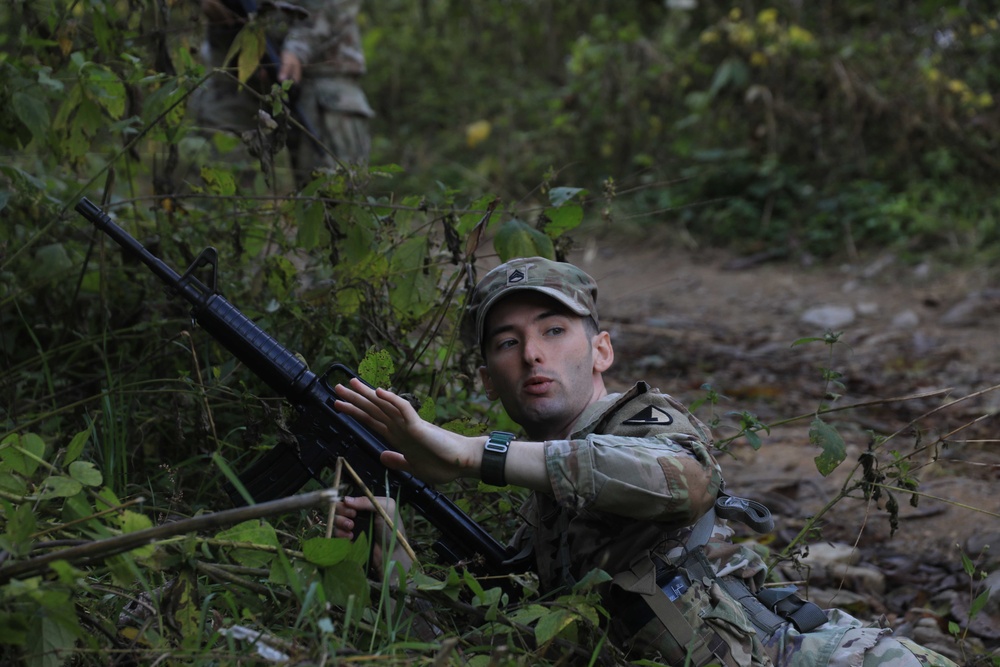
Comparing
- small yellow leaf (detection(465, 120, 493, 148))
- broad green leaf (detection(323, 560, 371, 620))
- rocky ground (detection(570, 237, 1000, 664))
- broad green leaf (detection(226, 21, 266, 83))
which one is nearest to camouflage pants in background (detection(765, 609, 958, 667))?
rocky ground (detection(570, 237, 1000, 664))

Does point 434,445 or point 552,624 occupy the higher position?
point 434,445

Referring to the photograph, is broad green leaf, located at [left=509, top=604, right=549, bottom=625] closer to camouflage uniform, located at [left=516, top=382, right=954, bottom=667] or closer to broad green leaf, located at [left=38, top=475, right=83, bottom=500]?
camouflage uniform, located at [left=516, top=382, right=954, bottom=667]

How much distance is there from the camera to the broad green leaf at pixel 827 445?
8.48 feet

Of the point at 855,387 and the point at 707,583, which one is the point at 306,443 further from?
the point at 855,387

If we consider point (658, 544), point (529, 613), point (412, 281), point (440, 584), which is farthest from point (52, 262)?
point (658, 544)

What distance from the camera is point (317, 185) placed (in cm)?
289

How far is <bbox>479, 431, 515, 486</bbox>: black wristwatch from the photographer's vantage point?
2.04m

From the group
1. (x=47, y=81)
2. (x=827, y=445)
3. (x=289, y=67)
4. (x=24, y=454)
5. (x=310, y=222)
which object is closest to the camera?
(x=24, y=454)

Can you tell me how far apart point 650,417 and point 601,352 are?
407mm

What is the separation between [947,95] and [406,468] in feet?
25.3

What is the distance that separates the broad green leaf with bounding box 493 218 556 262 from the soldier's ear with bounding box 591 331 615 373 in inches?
13.0

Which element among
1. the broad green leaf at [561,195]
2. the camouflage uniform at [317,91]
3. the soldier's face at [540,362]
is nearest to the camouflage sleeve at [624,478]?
the soldier's face at [540,362]

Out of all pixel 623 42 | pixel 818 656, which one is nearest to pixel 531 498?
pixel 818 656

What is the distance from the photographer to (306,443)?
242 cm
